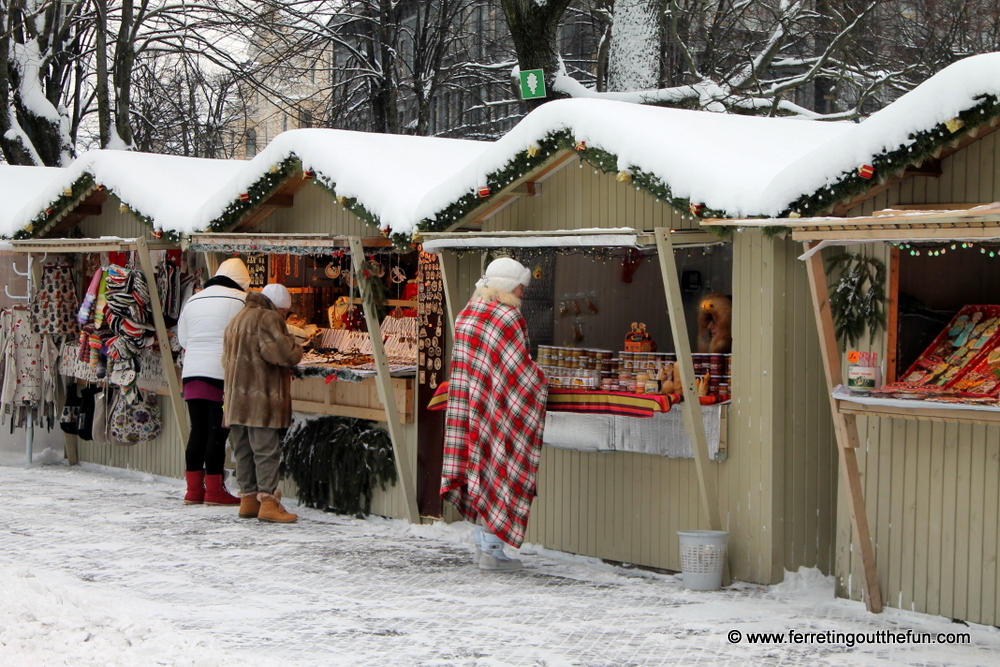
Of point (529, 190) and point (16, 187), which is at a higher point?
point (16, 187)

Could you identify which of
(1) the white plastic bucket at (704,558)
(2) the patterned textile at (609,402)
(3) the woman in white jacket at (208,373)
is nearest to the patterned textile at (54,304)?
(3) the woman in white jacket at (208,373)

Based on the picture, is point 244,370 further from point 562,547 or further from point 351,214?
point 562,547

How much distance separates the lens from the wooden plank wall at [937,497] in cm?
580

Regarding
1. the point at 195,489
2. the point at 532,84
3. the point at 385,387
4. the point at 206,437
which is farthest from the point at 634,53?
the point at 195,489

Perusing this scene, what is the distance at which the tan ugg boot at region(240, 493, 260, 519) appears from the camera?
895 cm

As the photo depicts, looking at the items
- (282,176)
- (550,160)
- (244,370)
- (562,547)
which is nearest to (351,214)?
(282,176)

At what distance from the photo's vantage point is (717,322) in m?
7.29

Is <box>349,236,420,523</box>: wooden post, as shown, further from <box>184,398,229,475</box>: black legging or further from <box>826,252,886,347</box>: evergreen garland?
<box>826,252,886,347</box>: evergreen garland

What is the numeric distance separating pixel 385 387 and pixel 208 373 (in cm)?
159

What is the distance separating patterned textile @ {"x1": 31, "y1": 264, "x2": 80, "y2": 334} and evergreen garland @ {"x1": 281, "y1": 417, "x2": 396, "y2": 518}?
329cm

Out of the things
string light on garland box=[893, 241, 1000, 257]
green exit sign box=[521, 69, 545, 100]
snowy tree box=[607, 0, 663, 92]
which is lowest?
string light on garland box=[893, 241, 1000, 257]

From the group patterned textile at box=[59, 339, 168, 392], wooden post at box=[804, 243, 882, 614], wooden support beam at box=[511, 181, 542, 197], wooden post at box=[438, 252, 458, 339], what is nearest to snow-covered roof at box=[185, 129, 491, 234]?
wooden post at box=[438, 252, 458, 339]

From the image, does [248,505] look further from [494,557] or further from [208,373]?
[494,557]

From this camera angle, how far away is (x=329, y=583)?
689 cm
